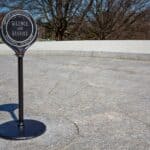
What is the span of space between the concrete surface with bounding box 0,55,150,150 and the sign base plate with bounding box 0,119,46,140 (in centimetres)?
11

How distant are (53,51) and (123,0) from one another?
11.4 metres

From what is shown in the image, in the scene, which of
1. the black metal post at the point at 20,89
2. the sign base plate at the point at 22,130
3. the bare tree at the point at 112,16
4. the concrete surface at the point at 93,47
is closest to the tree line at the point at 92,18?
the bare tree at the point at 112,16

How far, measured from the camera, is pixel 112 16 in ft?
88.0

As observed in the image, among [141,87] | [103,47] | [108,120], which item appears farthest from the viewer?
[103,47]

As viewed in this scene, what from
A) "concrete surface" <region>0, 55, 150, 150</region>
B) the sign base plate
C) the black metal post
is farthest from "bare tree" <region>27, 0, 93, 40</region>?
the black metal post

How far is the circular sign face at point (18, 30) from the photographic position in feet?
16.0

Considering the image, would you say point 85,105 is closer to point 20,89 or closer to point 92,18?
point 20,89

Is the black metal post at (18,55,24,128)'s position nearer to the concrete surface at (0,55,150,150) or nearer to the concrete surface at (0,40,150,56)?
the concrete surface at (0,55,150,150)

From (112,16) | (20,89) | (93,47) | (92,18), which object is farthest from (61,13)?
(20,89)

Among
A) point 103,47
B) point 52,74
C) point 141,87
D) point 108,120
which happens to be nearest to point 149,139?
point 108,120

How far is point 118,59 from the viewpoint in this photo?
14.8 m

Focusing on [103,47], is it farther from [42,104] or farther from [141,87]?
[42,104]

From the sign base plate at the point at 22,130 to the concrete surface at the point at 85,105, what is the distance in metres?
0.11

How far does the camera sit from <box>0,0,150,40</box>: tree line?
26016 millimetres
